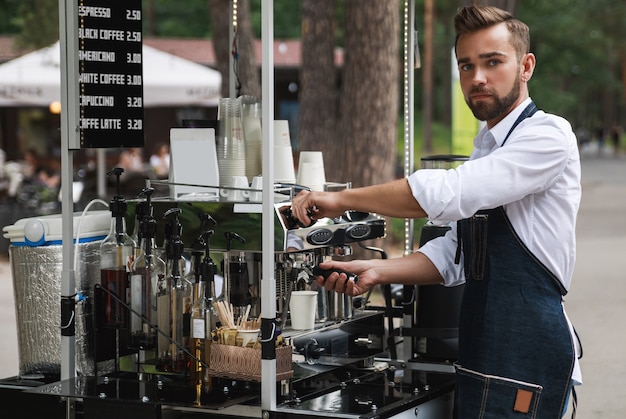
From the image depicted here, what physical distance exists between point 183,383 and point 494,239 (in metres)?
1.27

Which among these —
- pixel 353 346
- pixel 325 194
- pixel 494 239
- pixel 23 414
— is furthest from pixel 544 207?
pixel 23 414

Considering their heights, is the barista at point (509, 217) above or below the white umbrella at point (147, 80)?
below

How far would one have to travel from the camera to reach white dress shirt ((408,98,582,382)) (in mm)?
2850

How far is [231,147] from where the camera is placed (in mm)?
4023

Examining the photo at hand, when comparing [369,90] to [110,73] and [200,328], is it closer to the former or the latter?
[110,73]

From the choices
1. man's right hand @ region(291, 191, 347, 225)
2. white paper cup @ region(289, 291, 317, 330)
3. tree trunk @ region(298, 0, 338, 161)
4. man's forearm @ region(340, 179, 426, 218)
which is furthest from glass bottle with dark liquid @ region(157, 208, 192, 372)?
tree trunk @ region(298, 0, 338, 161)

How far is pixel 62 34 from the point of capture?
3.73m

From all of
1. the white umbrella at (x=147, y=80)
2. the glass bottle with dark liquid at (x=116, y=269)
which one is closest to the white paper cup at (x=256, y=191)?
the glass bottle with dark liquid at (x=116, y=269)

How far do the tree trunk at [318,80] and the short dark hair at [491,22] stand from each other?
9098mm

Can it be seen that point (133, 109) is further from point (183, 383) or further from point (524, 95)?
point (524, 95)

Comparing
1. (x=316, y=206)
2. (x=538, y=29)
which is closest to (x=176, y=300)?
(x=316, y=206)

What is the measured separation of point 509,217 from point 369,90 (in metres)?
8.04

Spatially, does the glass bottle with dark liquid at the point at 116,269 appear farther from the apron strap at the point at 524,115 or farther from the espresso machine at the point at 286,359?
the apron strap at the point at 524,115

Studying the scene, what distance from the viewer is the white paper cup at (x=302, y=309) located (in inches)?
140
